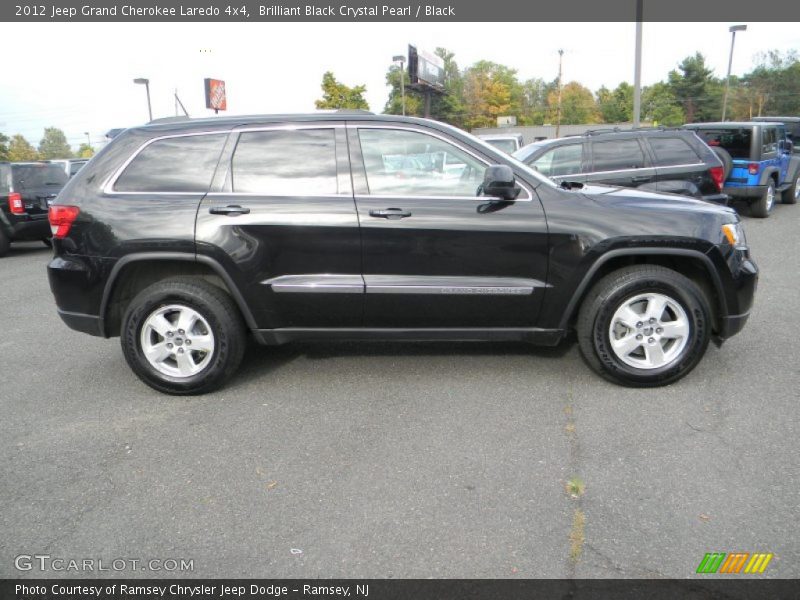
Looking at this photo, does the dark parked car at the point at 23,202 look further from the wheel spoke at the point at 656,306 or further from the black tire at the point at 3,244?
the wheel spoke at the point at 656,306

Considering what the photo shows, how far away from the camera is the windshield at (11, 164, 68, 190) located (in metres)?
10.8

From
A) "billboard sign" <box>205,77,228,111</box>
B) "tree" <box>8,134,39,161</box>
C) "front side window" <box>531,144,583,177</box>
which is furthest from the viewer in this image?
"tree" <box>8,134,39,161</box>

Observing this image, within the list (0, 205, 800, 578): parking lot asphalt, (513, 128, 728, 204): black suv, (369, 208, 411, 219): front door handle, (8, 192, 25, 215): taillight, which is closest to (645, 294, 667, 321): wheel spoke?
(0, 205, 800, 578): parking lot asphalt

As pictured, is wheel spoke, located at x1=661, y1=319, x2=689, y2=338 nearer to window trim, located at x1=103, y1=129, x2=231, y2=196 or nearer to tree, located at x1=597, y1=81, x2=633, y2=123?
window trim, located at x1=103, y1=129, x2=231, y2=196

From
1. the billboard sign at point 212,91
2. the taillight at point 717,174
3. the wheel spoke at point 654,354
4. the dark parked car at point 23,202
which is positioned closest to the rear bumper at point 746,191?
the taillight at point 717,174

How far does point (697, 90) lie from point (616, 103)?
16.3m

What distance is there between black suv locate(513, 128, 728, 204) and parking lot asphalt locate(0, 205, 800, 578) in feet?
14.8

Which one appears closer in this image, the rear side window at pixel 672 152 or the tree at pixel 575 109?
the rear side window at pixel 672 152

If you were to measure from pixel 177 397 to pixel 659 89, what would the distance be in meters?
92.3

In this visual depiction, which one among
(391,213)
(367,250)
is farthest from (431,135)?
(367,250)

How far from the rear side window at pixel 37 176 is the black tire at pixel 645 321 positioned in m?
10.5

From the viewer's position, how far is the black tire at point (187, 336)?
4.09 metres

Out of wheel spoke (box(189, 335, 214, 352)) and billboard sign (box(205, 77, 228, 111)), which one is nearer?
wheel spoke (box(189, 335, 214, 352))
